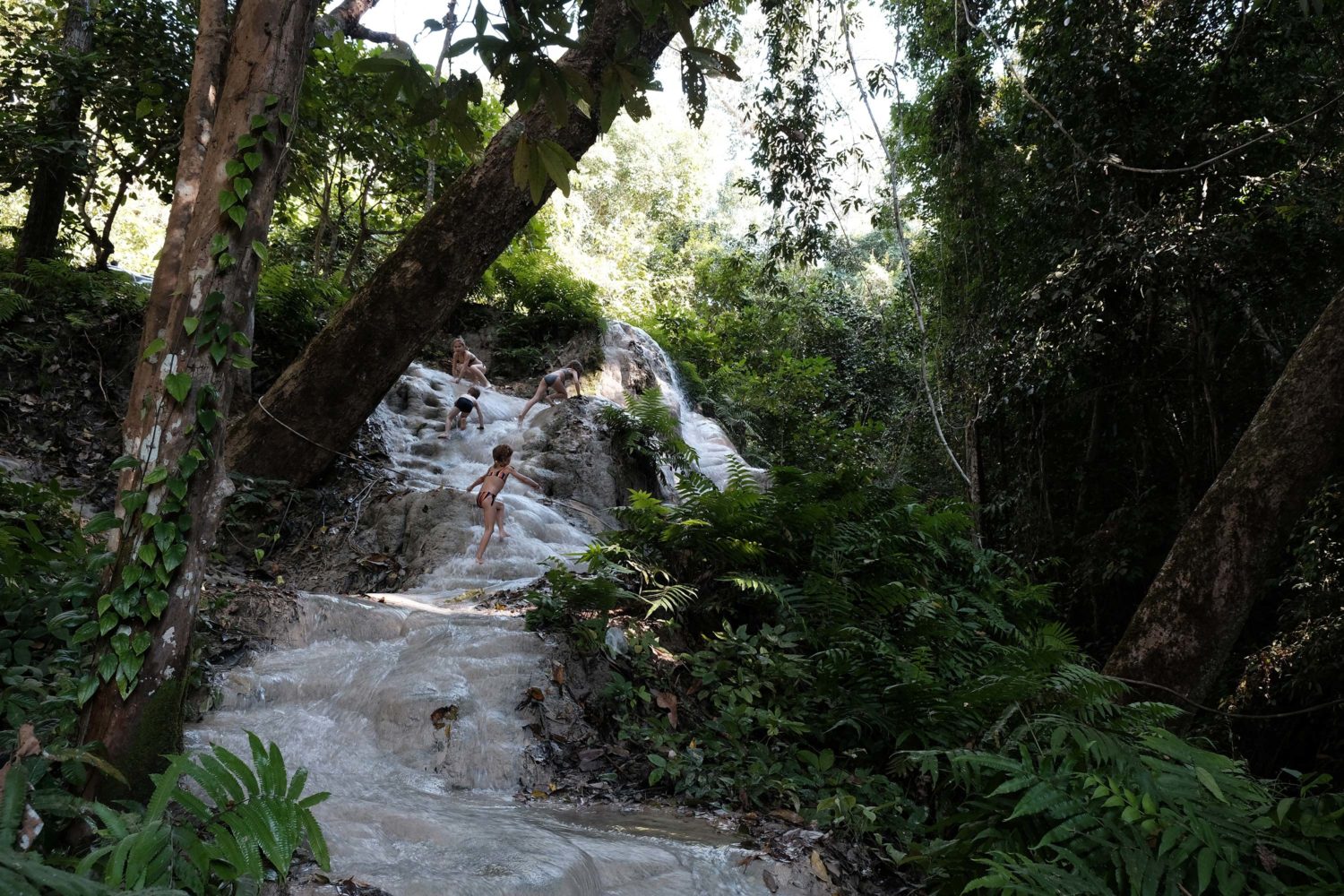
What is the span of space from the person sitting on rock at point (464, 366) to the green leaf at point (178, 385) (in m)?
8.88

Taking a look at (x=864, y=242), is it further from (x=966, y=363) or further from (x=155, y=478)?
(x=155, y=478)

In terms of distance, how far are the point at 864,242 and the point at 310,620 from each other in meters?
33.3

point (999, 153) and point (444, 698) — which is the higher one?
point (999, 153)

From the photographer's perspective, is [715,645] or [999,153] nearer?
[715,645]

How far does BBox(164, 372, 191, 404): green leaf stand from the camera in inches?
108

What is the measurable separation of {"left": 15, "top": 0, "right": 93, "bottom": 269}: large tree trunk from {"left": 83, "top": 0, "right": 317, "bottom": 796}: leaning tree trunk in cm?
667

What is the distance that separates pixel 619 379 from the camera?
13906 mm

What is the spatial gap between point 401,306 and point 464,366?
14.5ft

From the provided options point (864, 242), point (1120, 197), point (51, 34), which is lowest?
A: point (51, 34)

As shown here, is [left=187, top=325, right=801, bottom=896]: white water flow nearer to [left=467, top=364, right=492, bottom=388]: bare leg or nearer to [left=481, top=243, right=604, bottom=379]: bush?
[left=467, top=364, right=492, bottom=388]: bare leg

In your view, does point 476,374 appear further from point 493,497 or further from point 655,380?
point 493,497

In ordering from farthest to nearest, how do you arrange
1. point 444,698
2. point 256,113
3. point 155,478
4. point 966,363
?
point 966,363
point 444,698
point 256,113
point 155,478

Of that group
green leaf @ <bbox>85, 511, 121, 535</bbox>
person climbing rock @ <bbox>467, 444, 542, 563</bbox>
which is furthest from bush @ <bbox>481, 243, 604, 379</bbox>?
green leaf @ <bbox>85, 511, 121, 535</bbox>

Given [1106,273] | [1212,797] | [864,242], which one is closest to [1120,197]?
[1106,273]
